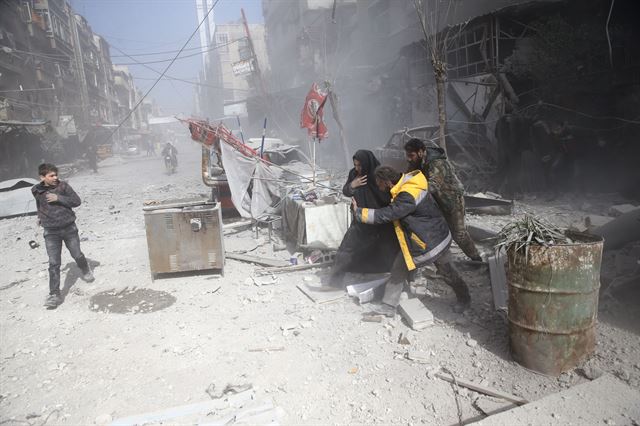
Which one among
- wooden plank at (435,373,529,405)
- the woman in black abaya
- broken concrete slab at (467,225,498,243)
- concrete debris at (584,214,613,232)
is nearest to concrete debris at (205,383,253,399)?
wooden plank at (435,373,529,405)

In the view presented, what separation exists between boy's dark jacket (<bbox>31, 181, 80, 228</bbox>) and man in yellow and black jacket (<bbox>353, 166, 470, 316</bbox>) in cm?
355

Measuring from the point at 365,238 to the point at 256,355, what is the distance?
179 centimetres

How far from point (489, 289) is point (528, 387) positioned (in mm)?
1779

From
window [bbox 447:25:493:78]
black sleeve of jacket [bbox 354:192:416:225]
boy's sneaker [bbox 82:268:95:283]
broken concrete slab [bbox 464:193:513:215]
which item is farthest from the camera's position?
window [bbox 447:25:493:78]

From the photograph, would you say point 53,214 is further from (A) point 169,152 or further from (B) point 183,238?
(A) point 169,152

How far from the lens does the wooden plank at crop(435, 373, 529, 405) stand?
9.41ft

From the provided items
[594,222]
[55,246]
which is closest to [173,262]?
[55,246]

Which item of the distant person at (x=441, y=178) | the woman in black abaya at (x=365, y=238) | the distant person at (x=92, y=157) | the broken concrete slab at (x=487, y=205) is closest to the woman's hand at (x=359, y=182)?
the woman in black abaya at (x=365, y=238)

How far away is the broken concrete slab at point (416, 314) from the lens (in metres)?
3.92

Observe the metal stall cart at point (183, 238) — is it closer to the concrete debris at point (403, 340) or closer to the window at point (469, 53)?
the concrete debris at point (403, 340)

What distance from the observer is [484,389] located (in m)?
2.99

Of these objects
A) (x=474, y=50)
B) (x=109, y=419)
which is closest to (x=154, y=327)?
(x=109, y=419)

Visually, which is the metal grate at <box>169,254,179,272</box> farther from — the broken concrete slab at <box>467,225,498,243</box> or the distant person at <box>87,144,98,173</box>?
the distant person at <box>87,144,98,173</box>

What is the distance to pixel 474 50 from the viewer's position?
12742 mm
